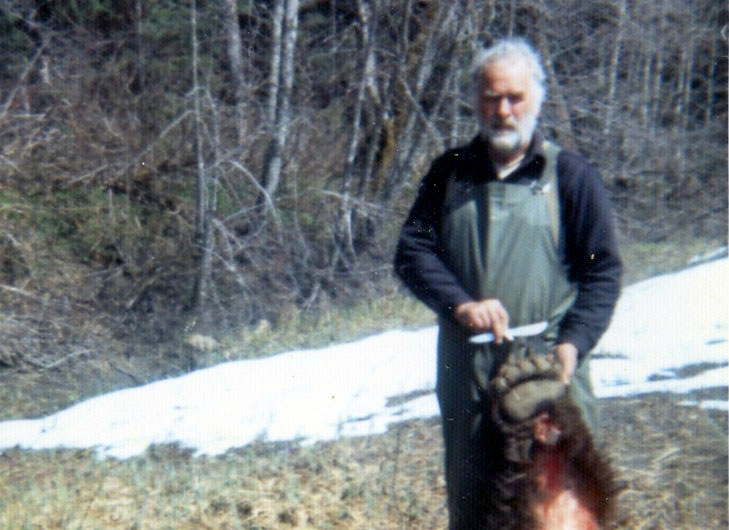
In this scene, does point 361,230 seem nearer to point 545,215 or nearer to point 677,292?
point 677,292

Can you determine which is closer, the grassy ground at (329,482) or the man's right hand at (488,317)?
the man's right hand at (488,317)

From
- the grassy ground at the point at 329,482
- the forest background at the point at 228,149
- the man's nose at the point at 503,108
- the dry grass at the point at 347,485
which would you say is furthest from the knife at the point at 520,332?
the forest background at the point at 228,149

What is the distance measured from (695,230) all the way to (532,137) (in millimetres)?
Answer: 14692

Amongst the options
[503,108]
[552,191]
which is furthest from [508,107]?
[552,191]

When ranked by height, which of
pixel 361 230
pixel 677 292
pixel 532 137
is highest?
pixel 532 137

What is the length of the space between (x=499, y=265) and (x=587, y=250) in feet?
0.85

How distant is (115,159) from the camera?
43.8 feet

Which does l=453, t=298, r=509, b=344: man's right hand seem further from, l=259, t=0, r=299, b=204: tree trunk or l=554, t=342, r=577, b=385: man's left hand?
l=259, t=0, r=299, b=204: tree trunk

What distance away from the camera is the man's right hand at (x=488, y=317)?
10.2 feet

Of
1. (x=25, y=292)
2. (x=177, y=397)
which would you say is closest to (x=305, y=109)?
(x=25, y=292)

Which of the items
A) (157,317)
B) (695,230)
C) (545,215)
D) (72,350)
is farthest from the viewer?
(695,230)

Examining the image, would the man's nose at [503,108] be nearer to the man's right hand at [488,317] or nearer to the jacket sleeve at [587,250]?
the jacket sleeve at [587,250]

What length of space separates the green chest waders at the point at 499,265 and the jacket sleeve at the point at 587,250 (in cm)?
4

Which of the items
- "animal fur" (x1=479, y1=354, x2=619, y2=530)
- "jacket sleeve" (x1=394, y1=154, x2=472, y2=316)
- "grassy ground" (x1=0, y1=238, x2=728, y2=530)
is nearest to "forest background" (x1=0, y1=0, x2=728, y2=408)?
"grassy ground" (x1=0, y1=238, x2=728, y2=530)
